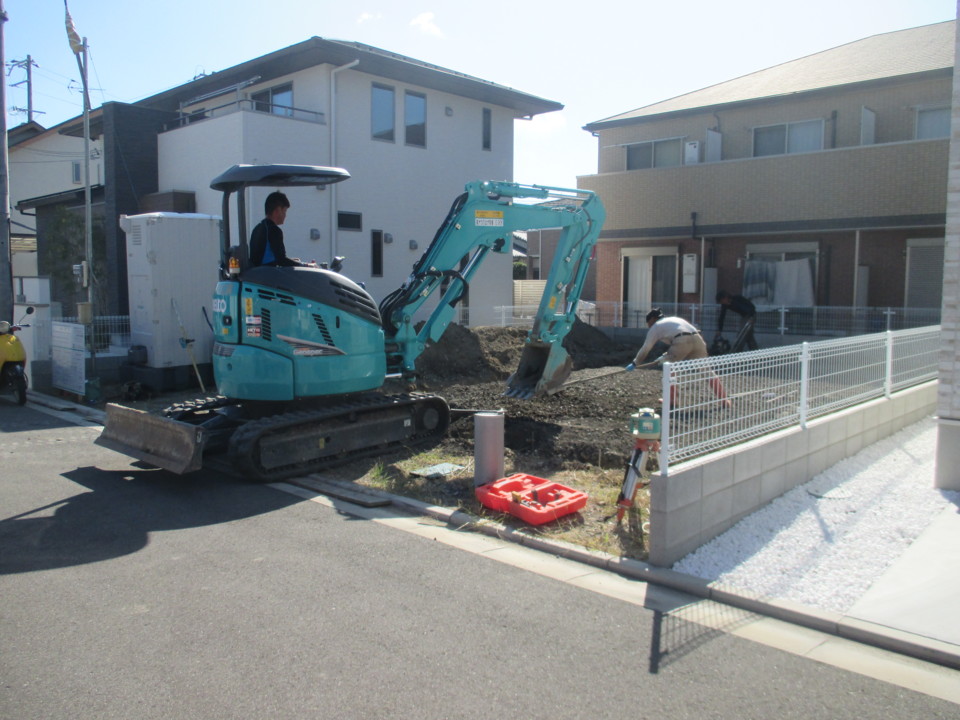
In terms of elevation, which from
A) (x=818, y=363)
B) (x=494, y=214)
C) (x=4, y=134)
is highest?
(x=4, y=134)

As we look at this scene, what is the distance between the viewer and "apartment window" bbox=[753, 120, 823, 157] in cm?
1842

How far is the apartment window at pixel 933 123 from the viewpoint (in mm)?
16781

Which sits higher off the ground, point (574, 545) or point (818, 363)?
point (818, 363)

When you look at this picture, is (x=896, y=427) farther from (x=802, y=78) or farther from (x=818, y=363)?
(x=802, y=78)

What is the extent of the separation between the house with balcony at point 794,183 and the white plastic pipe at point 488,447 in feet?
44.4

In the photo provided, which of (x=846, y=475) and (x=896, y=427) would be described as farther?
(x=896, y=427)

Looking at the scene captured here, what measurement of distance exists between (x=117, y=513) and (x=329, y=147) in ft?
37.9

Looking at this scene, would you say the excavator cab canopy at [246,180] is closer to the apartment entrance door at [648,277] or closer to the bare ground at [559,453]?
the bare ground at [559,453]

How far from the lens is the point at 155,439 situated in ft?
24.5

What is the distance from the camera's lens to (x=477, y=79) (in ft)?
61.9

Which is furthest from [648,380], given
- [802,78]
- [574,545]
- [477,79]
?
[802,78]

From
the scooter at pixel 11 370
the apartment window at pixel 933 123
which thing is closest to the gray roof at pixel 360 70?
the scooter at pixel 11 370

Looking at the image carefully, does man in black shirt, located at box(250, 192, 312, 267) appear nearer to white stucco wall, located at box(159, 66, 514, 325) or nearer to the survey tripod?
the survey tripod

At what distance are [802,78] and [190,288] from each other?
606 inches
